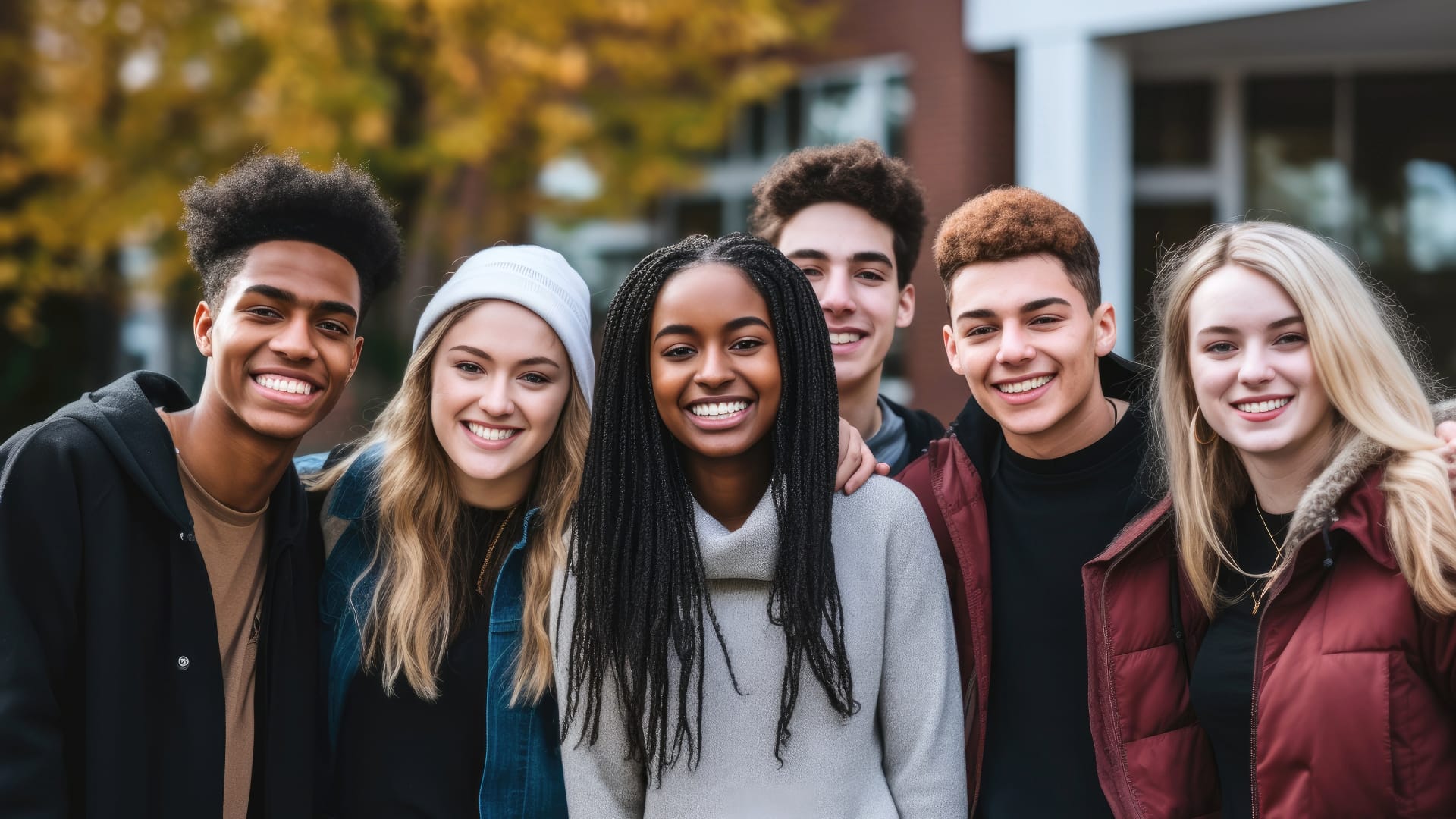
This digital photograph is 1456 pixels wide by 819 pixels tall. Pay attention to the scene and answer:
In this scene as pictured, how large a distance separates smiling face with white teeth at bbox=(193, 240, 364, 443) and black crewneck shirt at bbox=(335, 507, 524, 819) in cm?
69

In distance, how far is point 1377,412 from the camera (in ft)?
8.91

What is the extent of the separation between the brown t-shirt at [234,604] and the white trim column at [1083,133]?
688cm

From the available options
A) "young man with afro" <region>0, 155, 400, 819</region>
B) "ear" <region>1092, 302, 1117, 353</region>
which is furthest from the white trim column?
"young man with afro" <region>0, 155, 400, 819</region>

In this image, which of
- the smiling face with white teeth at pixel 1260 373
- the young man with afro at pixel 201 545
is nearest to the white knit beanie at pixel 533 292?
the young man with afro at pixel 201 545

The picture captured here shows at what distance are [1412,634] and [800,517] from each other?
4.11 ft

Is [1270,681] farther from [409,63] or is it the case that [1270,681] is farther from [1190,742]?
[409,63]

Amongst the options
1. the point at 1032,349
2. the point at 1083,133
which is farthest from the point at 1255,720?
the point at 1083,133

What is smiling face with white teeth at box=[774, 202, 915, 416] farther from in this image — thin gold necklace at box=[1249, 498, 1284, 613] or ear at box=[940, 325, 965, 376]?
thin gold necklace at box=[1249, 498, 1284, 613]

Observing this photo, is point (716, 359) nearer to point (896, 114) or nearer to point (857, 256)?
point (857, 256)

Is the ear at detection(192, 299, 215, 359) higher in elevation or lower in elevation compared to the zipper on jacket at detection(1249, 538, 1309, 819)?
higher

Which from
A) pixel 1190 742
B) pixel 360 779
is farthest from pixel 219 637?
pixel 1190 742

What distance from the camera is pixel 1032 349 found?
306 cm

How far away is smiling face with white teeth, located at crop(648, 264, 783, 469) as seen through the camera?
2830 mm

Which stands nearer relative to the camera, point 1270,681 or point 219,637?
point 1270,681
